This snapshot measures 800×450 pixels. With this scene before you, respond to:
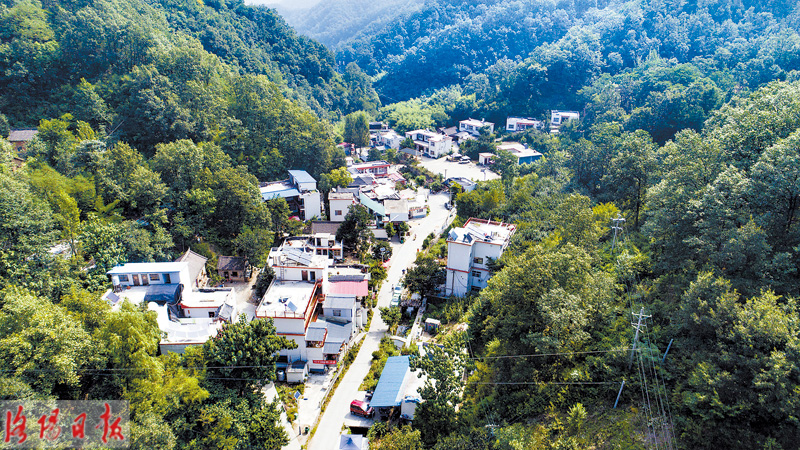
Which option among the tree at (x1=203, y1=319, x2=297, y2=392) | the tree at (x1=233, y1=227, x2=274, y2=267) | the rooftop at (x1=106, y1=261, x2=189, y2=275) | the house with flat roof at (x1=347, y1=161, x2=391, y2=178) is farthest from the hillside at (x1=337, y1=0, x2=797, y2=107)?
the rooftop at (x1=106, y1=261, x2=189, y2=275)

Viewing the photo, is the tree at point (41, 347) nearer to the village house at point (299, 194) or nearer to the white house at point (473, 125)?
the village house at point (299, 194)

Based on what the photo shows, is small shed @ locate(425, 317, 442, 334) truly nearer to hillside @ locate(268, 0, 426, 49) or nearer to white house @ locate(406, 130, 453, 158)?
white house @ locate(406, 130, 453, 158)

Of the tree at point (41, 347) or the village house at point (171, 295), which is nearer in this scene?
the tree at point (41, 347)

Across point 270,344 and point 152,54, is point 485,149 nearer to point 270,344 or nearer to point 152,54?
point 152,54

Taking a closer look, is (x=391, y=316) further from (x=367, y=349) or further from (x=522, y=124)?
(x=522, y=124)

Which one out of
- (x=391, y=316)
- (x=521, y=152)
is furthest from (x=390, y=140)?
(x=391, y=316)

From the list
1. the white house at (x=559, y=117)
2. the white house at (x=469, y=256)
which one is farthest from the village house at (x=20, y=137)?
the white house at (x=559, y=117)
